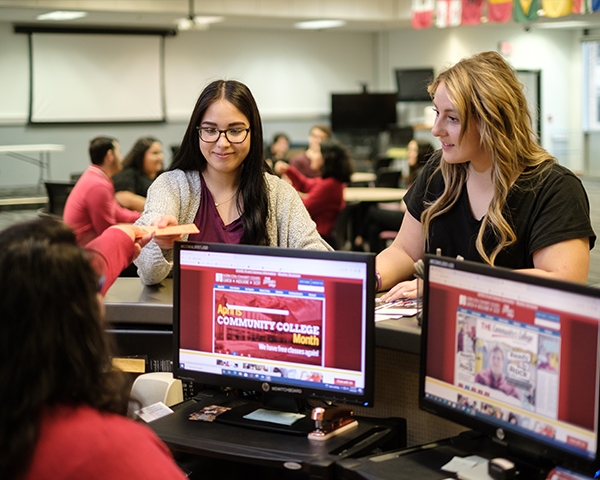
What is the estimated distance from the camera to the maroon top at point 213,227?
2.06 m

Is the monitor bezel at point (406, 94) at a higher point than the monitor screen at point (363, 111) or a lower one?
higher

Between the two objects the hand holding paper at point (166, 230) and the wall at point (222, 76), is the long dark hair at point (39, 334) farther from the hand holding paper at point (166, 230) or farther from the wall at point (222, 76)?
the wall at point (222, 76)

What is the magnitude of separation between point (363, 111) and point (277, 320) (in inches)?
450

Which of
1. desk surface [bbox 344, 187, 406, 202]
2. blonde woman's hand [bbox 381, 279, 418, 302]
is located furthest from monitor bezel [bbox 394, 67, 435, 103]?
blonde woman's hand [bbox 381, 279, 418, 302]

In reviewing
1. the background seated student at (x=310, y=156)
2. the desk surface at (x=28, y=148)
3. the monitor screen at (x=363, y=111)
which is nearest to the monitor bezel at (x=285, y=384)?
the background seated student at (x=310, y=156)

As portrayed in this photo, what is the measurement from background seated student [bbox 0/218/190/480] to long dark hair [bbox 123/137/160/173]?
4.76m

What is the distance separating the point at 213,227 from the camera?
2.06 meters

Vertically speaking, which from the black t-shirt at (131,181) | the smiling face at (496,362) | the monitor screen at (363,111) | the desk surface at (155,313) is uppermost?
the monitor screen at (363,111)

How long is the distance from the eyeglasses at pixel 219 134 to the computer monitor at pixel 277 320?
589mm

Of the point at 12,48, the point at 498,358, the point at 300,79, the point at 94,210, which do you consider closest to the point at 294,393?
the point at 498,358

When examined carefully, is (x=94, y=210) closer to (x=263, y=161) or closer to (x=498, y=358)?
(x=263, y=161)

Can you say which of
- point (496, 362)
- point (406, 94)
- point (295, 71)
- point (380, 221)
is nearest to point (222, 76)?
point (295, 71)

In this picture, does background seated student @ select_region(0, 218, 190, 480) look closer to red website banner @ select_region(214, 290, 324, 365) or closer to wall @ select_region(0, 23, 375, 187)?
red website banner @ select_region(214, 290, 324, 365)

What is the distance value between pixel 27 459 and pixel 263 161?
4.68ft
